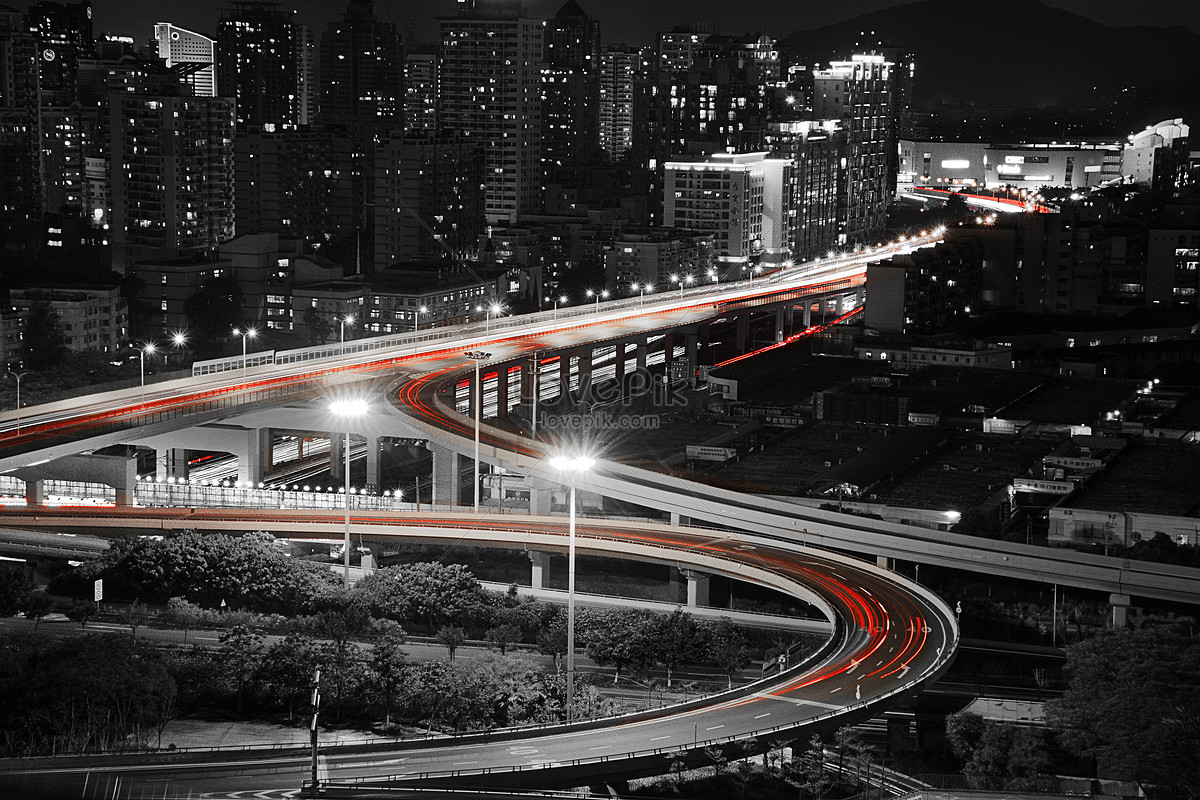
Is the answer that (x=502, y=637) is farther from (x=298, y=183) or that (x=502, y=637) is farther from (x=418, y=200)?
(x=298, y=183)

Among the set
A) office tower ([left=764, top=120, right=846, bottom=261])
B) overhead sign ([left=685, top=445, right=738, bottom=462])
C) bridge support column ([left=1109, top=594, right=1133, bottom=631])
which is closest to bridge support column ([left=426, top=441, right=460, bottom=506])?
overhead sign ([left=685, top=445, right=738, bottom=462])

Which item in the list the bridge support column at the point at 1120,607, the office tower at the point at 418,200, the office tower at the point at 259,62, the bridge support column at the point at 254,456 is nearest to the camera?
the bridge support column at the point at 1120,607

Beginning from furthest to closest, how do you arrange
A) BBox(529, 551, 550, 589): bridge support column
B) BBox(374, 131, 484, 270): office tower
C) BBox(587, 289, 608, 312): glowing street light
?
BBox(374, 131, 484, 270): office tower < BBox(587, 289, 608, 312): glowing street light < BBox(529, 551, 550, 589): bridge support column

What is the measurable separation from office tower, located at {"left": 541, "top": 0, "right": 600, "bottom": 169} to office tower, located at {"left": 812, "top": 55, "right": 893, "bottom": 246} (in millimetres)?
8299

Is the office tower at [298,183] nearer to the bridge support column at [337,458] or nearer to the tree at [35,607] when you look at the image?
the bridge support column at [337,458]

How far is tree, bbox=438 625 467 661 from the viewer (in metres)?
15.4

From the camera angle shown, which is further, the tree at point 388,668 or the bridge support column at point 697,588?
the bridge support column at point 697,588

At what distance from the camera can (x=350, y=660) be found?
1428 cm

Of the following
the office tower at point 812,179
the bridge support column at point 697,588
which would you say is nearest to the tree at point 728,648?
the bridge support column at point 697,588

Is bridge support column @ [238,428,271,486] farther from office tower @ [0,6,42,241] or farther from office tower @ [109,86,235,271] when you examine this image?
office tower @ [0,6,42,241]

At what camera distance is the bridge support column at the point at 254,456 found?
2322 centimetres

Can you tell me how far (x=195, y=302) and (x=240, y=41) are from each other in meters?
30.9

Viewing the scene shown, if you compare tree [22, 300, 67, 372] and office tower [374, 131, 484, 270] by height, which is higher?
office tower [374, 131, 484, 270]

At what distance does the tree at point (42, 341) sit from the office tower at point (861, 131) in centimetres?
3073
